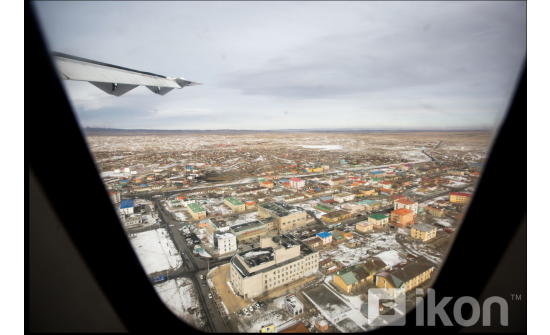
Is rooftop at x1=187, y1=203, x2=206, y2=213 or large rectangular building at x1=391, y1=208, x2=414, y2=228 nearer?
large rectangular building at x1=391, y1=208, x2=414, y2=228

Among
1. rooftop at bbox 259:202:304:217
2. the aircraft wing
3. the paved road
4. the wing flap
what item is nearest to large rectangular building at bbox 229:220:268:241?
rooftop at bbox 259:202:304:217

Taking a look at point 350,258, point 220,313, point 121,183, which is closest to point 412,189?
point 350,258

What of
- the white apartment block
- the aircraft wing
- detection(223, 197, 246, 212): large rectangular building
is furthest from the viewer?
the white apartment block

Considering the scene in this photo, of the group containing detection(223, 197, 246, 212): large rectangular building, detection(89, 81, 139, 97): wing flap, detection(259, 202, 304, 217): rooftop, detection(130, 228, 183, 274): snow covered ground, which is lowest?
detection(130, 228, 183, 274): snow covered ground

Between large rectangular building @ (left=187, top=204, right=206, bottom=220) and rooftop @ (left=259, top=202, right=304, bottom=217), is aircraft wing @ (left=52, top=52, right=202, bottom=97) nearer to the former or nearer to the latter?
rooftop @ (left=259, top=202, right=304, bottom=217)

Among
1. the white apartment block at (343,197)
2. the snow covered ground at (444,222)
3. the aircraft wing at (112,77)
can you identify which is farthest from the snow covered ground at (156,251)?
the snow covered ground at (444,222)

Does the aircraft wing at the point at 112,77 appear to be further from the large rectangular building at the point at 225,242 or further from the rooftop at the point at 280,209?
the rooftop at the point at 280,209

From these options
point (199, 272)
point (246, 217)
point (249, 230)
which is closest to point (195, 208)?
point (246, 217)

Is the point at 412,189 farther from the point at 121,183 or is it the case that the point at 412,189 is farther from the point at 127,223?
the point at 121,183
